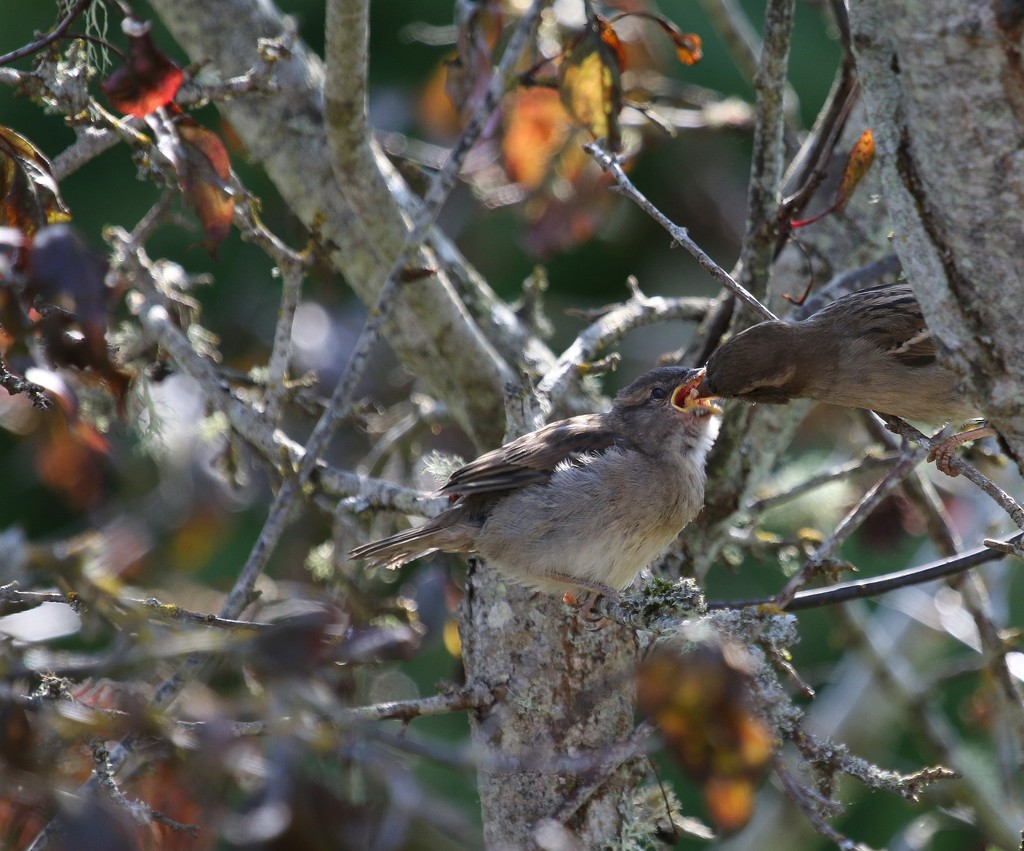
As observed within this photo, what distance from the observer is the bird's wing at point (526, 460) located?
3553 mm

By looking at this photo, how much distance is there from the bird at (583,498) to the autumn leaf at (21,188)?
1556 mm

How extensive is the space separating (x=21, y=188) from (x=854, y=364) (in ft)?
8.62

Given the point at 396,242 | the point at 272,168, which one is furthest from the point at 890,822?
the point at 272,168

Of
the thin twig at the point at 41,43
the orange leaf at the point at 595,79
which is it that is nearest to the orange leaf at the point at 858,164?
the orange leaf at the point at 595,79

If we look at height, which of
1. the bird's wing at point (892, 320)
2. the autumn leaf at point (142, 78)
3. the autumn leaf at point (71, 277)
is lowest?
the bird's wing at point (892, 320)

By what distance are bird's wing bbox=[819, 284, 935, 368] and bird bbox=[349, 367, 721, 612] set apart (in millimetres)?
574

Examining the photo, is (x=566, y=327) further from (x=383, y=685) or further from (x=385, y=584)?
(x=383, y=685)

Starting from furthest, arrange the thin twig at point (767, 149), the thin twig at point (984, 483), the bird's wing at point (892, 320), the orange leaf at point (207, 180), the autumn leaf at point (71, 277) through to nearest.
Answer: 1. the bird's wing at point (892, 320)
2. the thin twig at point (767, 149)
3. the orange leaf at point (207, 180)
4. the thin twig at point (984, 483)
5. the autumn leaf at point (71, 277)

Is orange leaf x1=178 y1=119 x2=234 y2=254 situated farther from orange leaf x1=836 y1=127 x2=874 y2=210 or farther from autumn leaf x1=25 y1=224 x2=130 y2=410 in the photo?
orange leaf x1=836 y1=127 x2=874 y2=210

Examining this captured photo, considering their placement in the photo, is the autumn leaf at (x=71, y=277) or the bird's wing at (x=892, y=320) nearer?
the autumn leaf at (x=71, y=277)

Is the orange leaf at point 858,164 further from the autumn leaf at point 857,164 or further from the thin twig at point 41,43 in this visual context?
the thin twig at point 41,43

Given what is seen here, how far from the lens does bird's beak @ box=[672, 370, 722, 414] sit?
3.83 metres

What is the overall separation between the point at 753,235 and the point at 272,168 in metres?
1.83

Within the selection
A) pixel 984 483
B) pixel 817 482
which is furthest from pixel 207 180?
pixel 817 482
